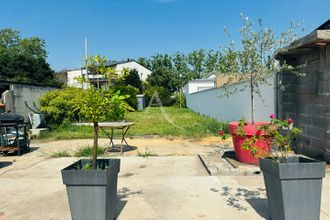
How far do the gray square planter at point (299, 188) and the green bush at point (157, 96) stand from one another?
34891 mm

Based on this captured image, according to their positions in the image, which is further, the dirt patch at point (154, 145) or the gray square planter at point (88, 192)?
the dirt patch at point (154, 145)

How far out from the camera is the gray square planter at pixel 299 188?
2.99 meters

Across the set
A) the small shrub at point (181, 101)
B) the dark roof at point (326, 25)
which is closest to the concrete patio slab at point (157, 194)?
the dark roof at point (326, 25)

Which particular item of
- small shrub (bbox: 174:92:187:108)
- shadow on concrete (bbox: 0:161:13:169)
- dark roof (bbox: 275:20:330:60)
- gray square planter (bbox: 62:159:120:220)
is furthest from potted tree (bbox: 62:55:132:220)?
small shrub (bbox: 174:92:187:108)

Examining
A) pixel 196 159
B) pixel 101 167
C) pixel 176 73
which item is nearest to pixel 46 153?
pixel 196 159

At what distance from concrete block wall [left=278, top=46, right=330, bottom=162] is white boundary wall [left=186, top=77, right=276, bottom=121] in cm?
55

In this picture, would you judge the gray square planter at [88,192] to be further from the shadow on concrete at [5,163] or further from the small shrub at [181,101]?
the small shrub at [181,101]

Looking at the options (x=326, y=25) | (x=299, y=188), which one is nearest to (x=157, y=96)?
(x=326, y=25)

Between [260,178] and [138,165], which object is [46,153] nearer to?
[138,165]

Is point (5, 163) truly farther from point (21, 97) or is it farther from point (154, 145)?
point (21, 97)

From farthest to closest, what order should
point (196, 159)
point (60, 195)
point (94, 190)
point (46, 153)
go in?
point (46, 153) → point (196, 159) → point (60, 195) → point (94, 190)

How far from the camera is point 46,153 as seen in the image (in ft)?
27.7

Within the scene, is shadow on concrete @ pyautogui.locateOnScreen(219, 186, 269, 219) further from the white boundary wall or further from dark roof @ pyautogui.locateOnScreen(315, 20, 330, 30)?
dark roof @ pyautogui.locateOnScreen(315, 20, 330, 30)

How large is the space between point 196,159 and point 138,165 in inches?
53.7
